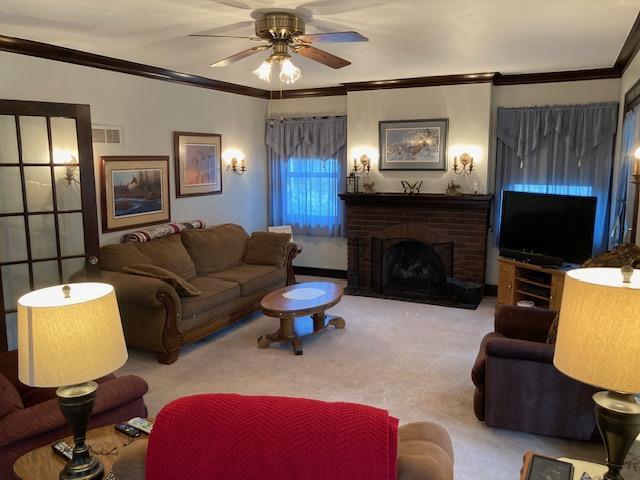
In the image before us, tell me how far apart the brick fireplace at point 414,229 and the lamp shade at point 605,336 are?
456cm

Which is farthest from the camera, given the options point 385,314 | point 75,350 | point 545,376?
point 385,314

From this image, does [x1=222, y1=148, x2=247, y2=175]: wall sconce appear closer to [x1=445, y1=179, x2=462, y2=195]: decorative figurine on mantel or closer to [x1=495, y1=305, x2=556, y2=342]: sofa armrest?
[x1=445, y1=179, x2=462, y2=195]: decorative figurine on mantel

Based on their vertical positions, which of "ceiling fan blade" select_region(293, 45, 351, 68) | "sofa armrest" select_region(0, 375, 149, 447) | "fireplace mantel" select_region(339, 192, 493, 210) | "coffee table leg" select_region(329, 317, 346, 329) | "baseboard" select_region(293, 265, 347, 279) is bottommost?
"coffee table leg" select_region(329, 317, 346, 329)

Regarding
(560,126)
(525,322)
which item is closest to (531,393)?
(525,322)

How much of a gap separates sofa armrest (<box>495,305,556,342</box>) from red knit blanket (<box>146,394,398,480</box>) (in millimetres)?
2625

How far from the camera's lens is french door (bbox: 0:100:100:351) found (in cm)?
390

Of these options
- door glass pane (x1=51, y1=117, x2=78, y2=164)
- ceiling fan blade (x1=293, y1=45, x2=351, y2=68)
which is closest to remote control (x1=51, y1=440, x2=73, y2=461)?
ceiling fan blade (x1=293, y1=45, x2=351, y2=68)

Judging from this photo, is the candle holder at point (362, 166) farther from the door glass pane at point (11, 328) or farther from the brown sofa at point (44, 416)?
the brown sofa at point (44, 416)

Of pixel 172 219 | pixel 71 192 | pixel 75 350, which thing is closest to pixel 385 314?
pixel 172 219

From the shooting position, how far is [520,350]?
301cm

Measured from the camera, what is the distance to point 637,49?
4.12 m

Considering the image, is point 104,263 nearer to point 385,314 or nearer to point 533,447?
point 385,314

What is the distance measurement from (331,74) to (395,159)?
1.38 m

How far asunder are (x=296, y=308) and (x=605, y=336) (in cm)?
325
